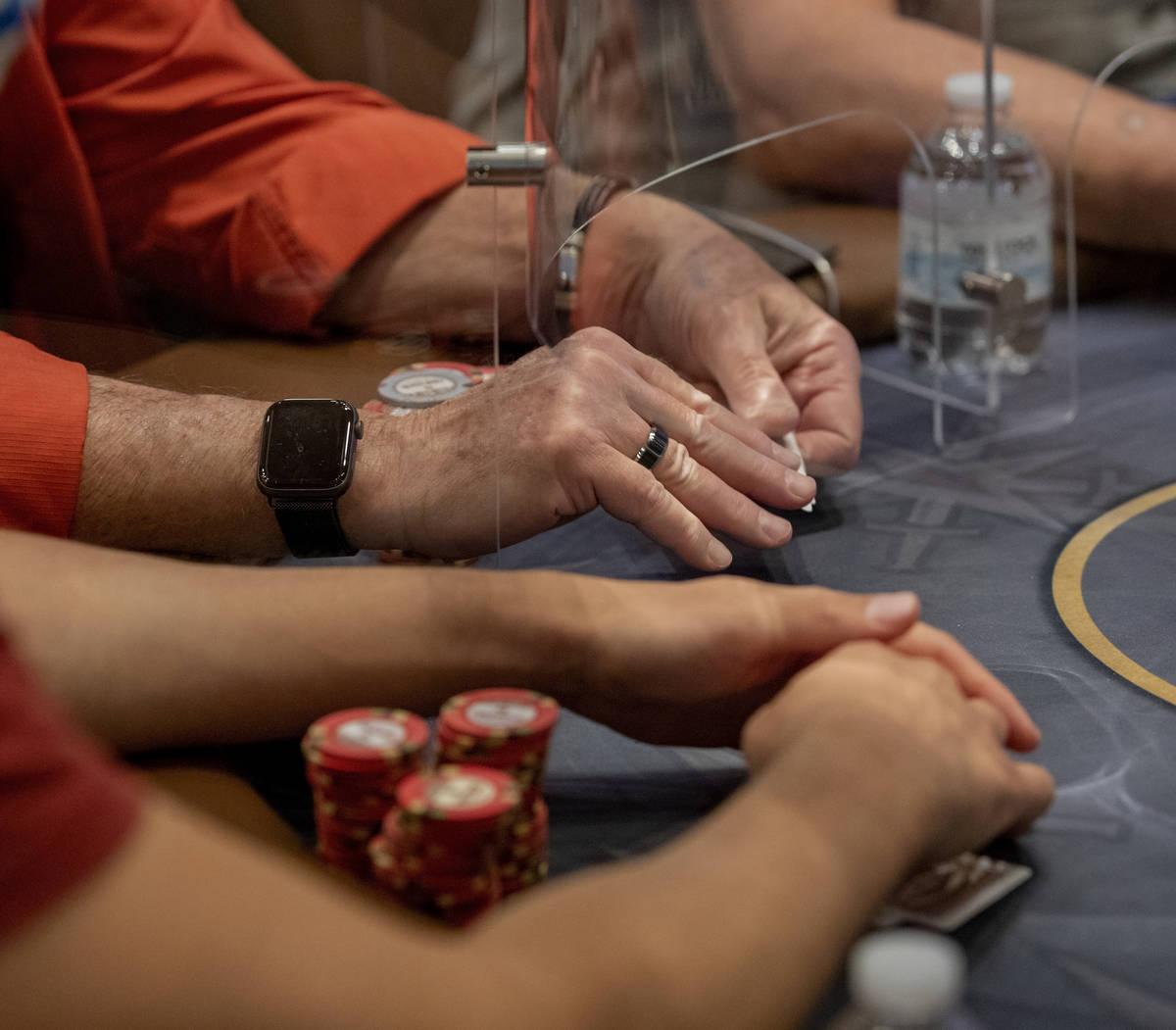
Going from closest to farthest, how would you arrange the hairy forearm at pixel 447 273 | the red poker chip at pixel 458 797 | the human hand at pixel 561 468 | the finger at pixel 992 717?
the red poker chip at pixel 458 797, the finger at pixel 992 717, the human hand at pixel 561 468, the hairy forearm at pixel 447 273

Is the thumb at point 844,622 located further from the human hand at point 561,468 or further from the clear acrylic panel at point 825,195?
the clear acrylic panel at point 825,195

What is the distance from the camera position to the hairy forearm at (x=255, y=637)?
657 millimetres

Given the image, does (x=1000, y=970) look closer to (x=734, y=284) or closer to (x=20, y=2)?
(x=734, y=284)

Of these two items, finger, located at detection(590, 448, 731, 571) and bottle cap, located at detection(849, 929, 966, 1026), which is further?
finger, located at detection(590, 448, 731, 571)

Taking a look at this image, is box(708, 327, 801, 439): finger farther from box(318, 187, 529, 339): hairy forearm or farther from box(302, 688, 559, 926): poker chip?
box(302, 688, 559, 926): poker chip

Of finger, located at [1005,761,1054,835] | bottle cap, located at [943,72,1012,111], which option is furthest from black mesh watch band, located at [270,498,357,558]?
bottle cap, located at [943,72,1012,111]

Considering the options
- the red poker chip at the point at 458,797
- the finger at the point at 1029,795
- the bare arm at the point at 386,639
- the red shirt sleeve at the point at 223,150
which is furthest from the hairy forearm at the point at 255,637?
the red shirt sleeve at the point at 223,150

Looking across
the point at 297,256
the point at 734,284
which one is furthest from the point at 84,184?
the point at 734,284

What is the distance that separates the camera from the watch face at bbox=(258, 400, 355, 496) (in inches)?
35.3

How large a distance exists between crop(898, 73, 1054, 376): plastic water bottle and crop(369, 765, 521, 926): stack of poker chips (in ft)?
2.58

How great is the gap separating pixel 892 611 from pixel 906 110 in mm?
848

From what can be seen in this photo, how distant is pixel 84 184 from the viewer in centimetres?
129

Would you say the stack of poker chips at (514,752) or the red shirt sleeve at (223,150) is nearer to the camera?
the stack of poker chips at (514,752)

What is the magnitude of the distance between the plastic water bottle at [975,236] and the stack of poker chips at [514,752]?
0.72 m
